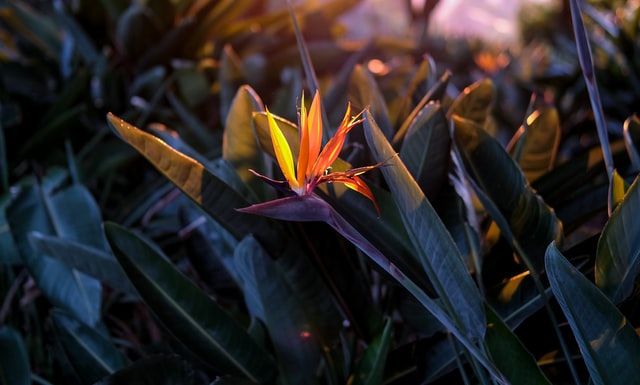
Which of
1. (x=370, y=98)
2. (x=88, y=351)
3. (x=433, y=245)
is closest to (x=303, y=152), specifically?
(x=433, y=245)

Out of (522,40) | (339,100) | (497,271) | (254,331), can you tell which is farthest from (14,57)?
(522,40)

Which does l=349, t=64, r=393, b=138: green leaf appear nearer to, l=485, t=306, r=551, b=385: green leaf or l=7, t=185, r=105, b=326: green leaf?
l=485, t=306, r=551, b=385: green leaf

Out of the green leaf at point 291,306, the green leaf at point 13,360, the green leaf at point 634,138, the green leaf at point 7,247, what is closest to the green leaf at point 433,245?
the green leaf at point 291,306

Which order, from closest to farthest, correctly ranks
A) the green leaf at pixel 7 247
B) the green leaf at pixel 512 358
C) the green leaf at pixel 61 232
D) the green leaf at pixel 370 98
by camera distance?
the green leaf at pixel 512 358 → the green leaf at pixel 370 98 → the green leaf at pixel 61 232 → the green leaf at pixel 7 247

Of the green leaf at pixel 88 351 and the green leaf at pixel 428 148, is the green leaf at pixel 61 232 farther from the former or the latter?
the green leaf at pixel 428 148

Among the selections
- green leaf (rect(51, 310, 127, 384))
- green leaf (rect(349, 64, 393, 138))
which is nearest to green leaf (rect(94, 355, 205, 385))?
green leaf (rect(51, 310, 127, 384))

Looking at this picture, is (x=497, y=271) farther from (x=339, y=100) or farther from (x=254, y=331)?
(x=339, y=100)

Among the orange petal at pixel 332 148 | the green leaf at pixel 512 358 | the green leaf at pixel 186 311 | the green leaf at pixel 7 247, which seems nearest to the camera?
the orange petal at pixel 332 148
